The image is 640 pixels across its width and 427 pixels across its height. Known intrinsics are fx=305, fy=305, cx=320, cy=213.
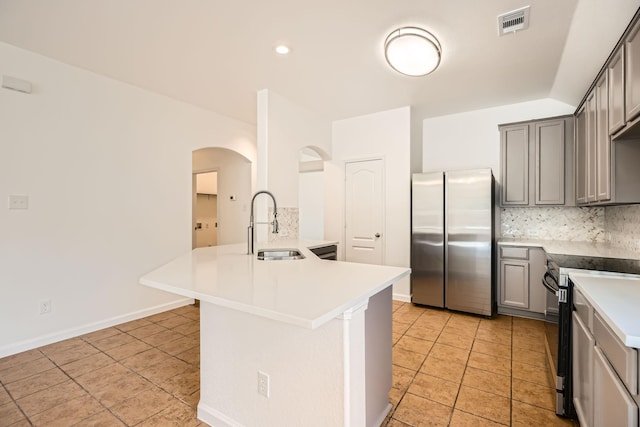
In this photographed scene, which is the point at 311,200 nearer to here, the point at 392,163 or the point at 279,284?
the point at 392,163

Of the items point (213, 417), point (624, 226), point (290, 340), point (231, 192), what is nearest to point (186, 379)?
point (213, 417)

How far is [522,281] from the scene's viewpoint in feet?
11.5

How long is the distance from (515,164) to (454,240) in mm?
1192

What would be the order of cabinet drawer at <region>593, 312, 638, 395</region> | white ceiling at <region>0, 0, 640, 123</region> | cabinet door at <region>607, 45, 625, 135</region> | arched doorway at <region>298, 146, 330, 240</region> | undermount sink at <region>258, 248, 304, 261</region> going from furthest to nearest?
arched doorway at <region>298, 146, 330, 240</region> < undermount sink at <region>258, 248, 304, 261</region> < white ceiling at <region>0, 0, 640, 123</region> < cabinet door at <region>607, 45, 625, 135</region> < cabinet drawer at <region>593, 312, 638, 395</region>

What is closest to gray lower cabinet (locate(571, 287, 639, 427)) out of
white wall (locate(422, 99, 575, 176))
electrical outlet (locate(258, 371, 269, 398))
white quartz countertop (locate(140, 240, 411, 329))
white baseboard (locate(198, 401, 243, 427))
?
white quartz countertop (locate(140, 240, 411, 329))

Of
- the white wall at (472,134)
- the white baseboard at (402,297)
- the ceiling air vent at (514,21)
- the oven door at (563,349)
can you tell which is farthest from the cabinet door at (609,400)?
the white wall at (472,134)

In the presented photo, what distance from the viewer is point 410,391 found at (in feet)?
6.96

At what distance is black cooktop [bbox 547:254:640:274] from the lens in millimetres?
1839

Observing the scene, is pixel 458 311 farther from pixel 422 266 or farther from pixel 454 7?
pixel 454 7

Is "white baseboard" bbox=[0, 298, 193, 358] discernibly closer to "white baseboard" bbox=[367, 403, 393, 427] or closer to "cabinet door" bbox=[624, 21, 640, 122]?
"white baseboard" bbox=[367, 403, 393, 427]

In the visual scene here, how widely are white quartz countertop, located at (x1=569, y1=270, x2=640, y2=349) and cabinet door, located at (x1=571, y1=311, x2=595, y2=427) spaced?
21 centimetres

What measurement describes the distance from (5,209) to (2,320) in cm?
94

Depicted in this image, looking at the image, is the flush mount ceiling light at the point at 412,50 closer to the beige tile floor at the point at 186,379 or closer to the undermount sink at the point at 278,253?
the undermount sink at the point at 278,253

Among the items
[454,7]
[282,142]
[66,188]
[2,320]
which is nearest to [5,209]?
[66,188]
